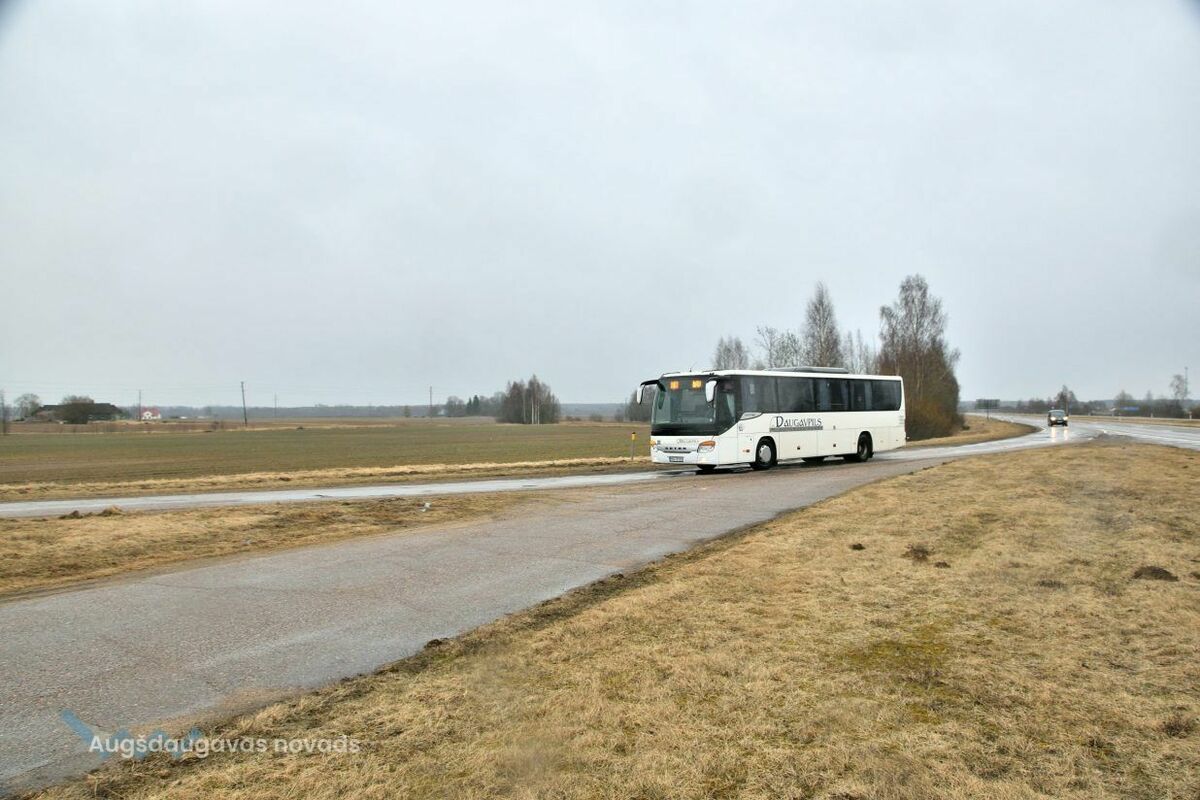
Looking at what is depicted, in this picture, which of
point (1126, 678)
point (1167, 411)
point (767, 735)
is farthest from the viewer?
point (1167, 411)

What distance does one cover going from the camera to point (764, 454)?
23125 mm

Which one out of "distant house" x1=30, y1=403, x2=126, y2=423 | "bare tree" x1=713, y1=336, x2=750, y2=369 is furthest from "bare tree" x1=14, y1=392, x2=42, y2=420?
"bare tree" x1=713, y1=336, x2=750, y2=369

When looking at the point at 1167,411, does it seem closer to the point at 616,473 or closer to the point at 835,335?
the point at 835,335

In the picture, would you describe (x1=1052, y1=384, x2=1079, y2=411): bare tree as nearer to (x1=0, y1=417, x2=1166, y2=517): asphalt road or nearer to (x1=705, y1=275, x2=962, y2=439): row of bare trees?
(x1=705, y1=275, x2=962, y2=439): row of bare trees

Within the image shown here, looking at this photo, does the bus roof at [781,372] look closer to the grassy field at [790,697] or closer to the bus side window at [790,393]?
the bus side window at [790,393]

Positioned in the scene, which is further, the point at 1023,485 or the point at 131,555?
the point at 1023,485

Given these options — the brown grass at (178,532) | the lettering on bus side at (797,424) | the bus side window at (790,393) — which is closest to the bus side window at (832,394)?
the lettering on bus side at (797,424)

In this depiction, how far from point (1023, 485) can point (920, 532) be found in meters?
5.93

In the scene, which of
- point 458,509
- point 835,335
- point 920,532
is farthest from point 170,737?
point 835,335

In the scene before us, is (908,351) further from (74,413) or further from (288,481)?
(74,413)

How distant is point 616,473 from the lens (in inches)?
936

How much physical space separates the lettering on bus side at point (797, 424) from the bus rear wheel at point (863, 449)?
265 cm

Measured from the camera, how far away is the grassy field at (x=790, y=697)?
11.4ft

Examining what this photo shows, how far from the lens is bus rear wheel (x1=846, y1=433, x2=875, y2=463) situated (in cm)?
2681
